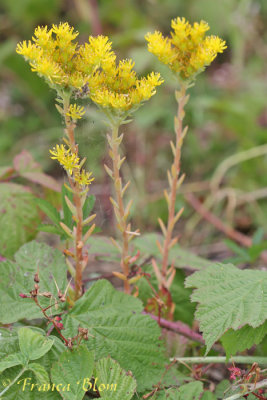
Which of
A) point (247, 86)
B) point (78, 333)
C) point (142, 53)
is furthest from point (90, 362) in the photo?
point (247, 86)

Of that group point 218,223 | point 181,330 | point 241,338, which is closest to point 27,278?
point 181,330

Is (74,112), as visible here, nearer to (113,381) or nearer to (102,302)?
(102,302)

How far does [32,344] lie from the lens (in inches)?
39.6

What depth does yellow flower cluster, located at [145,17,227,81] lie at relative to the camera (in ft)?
3.53

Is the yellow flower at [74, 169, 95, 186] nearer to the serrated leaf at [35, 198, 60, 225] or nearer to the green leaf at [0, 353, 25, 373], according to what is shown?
the serrated leaf at [35, 198, 60, 225]

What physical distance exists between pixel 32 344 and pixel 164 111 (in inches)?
84.0

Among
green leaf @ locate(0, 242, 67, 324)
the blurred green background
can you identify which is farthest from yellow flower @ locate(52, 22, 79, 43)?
the blurred green background

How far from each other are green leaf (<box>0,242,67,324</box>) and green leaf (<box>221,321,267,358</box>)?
42cm

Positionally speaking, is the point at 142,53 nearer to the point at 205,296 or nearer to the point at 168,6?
the point at 168,6

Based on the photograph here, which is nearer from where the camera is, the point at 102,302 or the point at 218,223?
the point at 102,302

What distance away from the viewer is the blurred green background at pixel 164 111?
2555 mm

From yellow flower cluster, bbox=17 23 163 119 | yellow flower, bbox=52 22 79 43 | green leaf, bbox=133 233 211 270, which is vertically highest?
yellow flower, bbox=52 22 79 43

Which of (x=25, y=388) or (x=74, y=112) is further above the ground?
(x=74, y=112)

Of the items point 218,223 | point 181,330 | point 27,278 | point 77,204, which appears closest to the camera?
point 77,204
